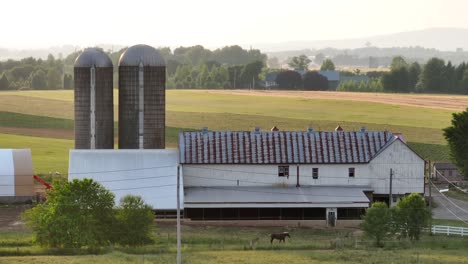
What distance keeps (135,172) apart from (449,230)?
1563 centimetres

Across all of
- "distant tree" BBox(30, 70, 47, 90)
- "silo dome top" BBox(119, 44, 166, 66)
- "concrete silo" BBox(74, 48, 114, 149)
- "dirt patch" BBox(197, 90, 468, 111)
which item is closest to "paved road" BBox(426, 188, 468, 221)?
"silo dome top" BBox(119, 44, 166, 66)

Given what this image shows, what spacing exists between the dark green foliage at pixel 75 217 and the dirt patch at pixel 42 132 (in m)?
44.3

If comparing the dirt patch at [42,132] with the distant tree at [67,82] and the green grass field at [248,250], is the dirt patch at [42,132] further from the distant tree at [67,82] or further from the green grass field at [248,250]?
the distant tree at [67,82]

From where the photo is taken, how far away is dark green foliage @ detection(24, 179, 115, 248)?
37812mm

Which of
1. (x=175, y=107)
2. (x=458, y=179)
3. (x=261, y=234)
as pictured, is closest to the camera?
(x=261, y=234)

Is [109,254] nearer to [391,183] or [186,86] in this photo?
[391,183]

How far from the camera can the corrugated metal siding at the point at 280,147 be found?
2013 inches

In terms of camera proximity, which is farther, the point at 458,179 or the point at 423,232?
the point at 458,179

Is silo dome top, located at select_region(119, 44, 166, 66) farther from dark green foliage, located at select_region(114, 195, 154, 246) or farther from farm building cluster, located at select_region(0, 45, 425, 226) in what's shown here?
dark green foliage, located at select_region(114, 195, 154, 246)

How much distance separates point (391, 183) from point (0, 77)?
115801 mm

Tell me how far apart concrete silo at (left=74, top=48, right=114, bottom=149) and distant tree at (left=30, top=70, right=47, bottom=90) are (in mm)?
112086

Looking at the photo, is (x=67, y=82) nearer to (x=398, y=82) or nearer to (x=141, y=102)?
(x=398, y=82)

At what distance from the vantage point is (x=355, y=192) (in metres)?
50.1

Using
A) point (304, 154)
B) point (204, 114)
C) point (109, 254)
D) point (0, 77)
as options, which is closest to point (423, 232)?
point (304, 154)
